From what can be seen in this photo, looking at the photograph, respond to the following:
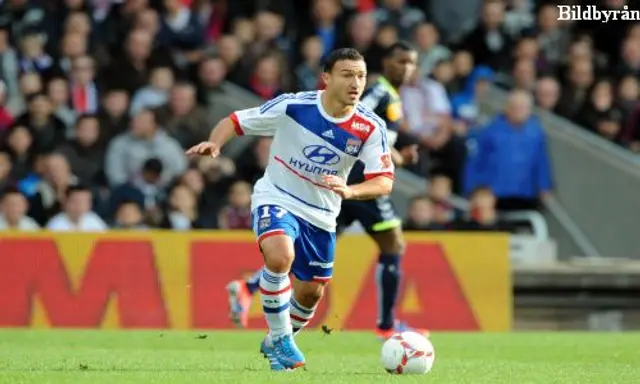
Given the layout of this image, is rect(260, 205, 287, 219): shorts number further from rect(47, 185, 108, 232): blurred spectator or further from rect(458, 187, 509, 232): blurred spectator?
rect(458, 187, 509, 232): blurred spectator

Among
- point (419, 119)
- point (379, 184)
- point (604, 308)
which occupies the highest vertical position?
point (379, 184)

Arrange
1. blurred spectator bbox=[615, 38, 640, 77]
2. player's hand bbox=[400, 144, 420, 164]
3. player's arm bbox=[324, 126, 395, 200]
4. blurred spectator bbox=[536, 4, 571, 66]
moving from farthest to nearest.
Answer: blurred spectator bbox=[536, 4, 571, 66] → blurred spectator bbox=[615, 38, 640, 77] → player's hand bbox=[400, 144, 420, 164] → player's arm bbox=[324, 126, 395, 200]

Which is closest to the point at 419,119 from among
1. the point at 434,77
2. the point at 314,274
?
the point at 434,77

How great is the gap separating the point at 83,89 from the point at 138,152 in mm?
1244

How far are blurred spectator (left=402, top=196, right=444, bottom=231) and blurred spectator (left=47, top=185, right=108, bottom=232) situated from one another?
3.30m

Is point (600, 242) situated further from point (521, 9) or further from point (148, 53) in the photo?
point (148, 53)

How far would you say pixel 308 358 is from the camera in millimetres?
12680

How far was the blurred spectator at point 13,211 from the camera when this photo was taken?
17.6 metres

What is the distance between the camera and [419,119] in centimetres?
1995

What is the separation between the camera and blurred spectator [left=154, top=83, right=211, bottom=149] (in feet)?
64.2

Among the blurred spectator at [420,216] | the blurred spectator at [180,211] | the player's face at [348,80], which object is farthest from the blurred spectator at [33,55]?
the player's face at [348,80]

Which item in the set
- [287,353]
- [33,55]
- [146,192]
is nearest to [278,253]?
[287,353]

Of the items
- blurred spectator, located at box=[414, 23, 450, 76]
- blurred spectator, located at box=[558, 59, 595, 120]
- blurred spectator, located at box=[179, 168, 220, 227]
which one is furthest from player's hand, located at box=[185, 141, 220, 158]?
blurred spectator, located at box=[558, 59, 595, 120]

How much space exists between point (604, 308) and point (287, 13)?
5.93 metres
